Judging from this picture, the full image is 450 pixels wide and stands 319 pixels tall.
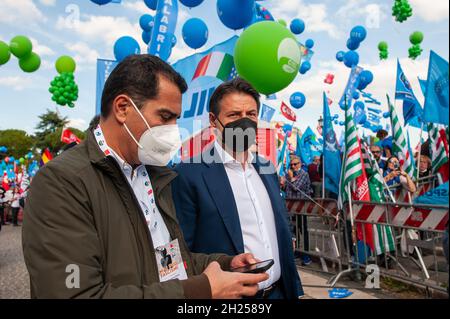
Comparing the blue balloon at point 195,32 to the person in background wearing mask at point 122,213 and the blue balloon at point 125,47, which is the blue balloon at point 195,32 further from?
the person in background wearing mask at point 122,213

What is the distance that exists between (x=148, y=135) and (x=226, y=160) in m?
0.83

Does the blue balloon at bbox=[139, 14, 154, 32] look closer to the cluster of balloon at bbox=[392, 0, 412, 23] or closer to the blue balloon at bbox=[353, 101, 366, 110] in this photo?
the cluster of balloon at bbox=[392, 0, 412, 23]

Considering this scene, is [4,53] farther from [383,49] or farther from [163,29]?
[383,49]

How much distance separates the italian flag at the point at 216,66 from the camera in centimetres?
543

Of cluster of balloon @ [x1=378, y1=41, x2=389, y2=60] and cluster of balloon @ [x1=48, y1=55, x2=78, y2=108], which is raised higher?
cluster of balloon @ [x1=378, y1=41, x2=389, y2=60]

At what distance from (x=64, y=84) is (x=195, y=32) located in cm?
500

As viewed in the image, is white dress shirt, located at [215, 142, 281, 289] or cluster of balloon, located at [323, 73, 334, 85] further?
cluster of balloon, located at [323, 73, 334, 85]

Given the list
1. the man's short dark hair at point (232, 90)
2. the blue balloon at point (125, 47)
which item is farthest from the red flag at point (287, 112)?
the man's short dark hair at point (232, 90)

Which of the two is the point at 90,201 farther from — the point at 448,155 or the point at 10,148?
the point at 10,148

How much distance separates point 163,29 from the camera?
5.31m

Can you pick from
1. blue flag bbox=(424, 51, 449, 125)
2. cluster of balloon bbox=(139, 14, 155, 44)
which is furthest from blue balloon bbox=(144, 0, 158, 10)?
blue flag bbox=(424, 51, 449, 125)

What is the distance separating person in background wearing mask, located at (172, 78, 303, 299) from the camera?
2.03m

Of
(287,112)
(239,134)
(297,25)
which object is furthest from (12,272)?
(297,25)

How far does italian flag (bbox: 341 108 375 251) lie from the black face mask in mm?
3154
